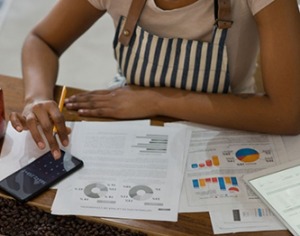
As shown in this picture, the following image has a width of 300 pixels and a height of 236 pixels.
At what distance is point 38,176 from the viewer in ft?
3.59

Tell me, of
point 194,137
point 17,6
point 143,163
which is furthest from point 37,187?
point 17,6

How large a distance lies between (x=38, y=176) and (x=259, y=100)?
0.54 metres

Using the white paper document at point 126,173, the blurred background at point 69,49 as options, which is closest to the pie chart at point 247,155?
the white paper document at point 126,173

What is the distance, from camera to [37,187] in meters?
1.07

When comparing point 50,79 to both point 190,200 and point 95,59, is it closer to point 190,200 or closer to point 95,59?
point 190,200

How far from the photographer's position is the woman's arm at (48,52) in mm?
1190

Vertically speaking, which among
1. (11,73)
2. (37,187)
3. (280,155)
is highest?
(280,155)

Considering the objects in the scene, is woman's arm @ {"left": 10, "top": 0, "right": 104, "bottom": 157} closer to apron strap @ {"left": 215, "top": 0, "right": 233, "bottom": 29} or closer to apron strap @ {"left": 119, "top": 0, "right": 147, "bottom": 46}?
apron strap @ {"left": 119, "top": 0, "right": 147, "bottom": 46}

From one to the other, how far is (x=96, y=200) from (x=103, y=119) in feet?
0.85

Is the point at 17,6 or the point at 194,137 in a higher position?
the point at 194,137

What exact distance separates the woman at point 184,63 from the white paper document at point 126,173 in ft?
0.18

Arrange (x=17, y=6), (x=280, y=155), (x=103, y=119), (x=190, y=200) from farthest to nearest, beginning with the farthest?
(x=17, y=6) → (x=103, y=119) → (x=280, y=155) → (x=190, y=200)

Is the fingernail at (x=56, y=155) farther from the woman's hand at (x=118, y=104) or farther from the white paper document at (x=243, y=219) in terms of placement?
the white paper document at (x=243, y=219)

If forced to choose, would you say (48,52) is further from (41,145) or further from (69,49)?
(69,49)
